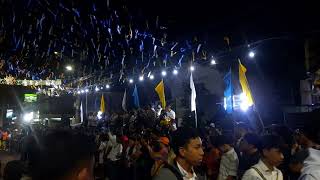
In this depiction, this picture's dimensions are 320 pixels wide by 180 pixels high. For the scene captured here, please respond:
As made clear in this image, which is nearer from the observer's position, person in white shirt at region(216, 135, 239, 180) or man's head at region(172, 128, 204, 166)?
man's head at region(172, 128, 204, 166)

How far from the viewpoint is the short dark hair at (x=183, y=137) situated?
384 centimetres

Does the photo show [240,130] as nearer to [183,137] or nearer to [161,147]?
[161,147]

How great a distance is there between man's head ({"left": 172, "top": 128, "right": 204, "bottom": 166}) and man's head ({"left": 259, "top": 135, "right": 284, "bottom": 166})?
2.91 ft

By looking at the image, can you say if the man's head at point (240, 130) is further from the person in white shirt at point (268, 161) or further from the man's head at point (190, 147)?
the man's head at point (190, 147)

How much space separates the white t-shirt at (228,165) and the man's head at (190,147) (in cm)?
280

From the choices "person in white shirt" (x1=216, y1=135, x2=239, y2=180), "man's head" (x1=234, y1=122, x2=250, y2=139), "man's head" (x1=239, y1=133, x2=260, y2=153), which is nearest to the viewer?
"man's head" (x1=239, y1=133, x2=260, y2=153)

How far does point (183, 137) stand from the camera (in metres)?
3.89

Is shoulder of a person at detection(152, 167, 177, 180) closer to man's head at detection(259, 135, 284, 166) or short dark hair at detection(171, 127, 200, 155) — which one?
short dark hair at detection(171, 127, 200, 155)

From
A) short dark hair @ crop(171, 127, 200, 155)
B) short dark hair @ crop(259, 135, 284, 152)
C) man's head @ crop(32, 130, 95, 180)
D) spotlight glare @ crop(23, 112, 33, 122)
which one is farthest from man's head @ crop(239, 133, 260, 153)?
spotlight glare @ crop(23, 112, 33, 122)

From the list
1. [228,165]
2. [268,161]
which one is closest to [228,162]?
[228,165]

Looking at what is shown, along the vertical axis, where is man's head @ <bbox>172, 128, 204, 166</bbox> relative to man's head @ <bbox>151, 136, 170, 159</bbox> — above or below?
above

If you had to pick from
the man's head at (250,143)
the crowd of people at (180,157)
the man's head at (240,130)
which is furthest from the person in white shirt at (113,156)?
the man's head at (250,143)

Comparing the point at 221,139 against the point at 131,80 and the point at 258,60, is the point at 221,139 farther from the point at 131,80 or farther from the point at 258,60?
the point at 131,80

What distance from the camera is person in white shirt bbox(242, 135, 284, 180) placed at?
396cm
